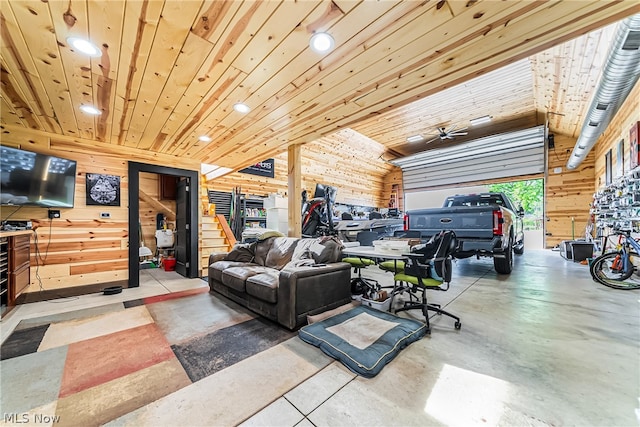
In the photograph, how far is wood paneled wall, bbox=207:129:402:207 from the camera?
7.52m

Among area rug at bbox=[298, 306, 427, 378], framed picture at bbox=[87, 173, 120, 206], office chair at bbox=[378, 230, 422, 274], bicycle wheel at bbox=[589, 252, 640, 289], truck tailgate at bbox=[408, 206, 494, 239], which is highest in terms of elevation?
framed picture at bbox=[87, 173, 120, 206]

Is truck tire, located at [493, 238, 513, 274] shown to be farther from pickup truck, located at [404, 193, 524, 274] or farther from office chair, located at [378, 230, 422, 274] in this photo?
office chair, located at [378, 230, 422, 274]

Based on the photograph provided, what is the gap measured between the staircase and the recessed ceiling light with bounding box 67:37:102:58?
393 centimetres

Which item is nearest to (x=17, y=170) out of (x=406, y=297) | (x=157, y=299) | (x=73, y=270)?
(x=73, y=270)

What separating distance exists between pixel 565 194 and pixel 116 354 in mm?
11615

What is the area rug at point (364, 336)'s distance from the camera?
1.79 metres

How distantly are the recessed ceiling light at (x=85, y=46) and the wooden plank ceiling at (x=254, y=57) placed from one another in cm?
5

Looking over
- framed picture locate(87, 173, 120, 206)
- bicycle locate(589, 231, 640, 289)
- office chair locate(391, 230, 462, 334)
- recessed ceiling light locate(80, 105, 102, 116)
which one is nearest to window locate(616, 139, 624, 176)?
bicycle locate(589, 231, 640, 289)

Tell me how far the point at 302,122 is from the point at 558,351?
141 inches

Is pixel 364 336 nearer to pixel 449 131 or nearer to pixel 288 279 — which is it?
pixel 288 279

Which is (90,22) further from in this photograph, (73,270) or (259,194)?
(259,194)

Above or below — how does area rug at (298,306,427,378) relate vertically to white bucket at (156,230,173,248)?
below

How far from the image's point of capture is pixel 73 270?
3863 mm

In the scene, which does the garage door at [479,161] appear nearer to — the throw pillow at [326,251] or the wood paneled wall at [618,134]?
the wood paneled wall at [618,134]
